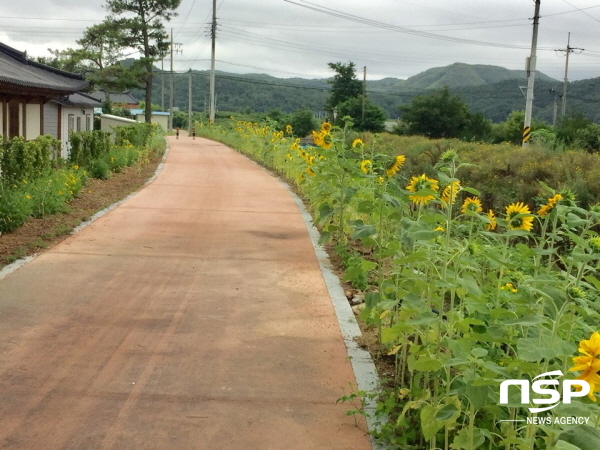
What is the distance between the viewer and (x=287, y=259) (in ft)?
28.2

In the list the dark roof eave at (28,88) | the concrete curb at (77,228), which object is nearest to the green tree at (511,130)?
the concrete curb at (77,228)

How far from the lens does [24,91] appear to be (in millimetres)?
12781

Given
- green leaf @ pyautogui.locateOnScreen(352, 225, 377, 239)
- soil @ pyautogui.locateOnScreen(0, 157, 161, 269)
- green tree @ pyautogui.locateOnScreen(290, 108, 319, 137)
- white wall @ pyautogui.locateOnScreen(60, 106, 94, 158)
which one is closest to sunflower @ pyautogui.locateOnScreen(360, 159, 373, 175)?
green leaf @ pyautogui.locateOnScreen(352, 225, 377, 239)

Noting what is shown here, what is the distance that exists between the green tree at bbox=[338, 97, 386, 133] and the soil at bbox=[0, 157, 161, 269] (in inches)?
1334

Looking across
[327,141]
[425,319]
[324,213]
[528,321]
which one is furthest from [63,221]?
[528,321]

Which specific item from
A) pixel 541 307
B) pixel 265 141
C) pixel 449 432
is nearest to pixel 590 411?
pixel 541 307

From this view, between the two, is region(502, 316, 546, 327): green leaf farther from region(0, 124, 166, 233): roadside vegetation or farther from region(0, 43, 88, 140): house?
region(0, 43, 88, 140): house

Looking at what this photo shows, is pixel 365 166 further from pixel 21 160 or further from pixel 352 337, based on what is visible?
pixel 21 160

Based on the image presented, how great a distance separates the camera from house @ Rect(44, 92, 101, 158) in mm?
20266

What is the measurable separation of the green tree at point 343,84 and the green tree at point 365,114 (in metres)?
4.14

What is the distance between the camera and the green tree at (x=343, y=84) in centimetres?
5416

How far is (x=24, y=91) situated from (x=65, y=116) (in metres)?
10.1

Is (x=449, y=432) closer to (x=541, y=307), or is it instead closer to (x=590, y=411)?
(x=541, y=307)

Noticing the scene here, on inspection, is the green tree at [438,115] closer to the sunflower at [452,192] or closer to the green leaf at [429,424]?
the sunflower at [452,192]
